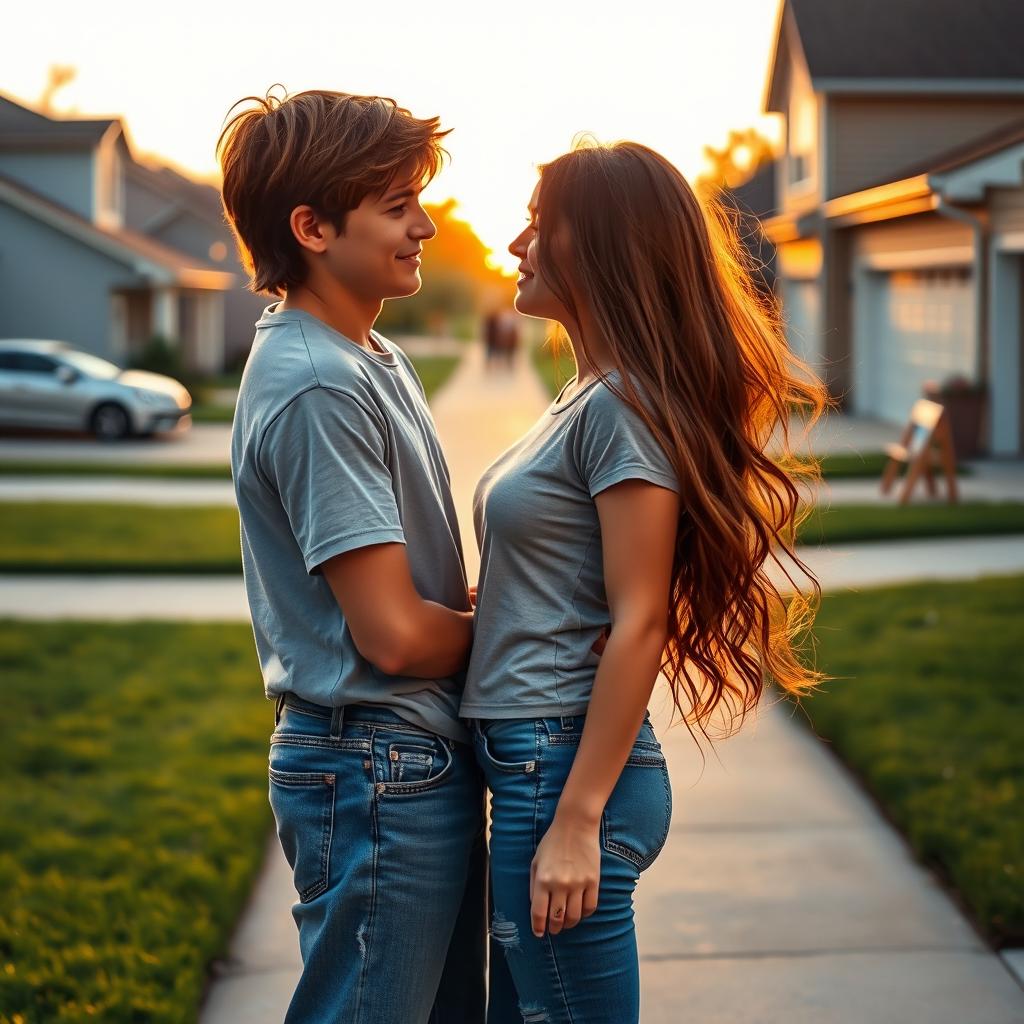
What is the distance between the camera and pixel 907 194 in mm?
17562

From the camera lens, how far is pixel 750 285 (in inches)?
94.2

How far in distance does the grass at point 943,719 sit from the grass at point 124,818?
2.12m

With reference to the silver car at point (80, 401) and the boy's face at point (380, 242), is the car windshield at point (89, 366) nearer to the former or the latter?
the silver car at point (80, 401)

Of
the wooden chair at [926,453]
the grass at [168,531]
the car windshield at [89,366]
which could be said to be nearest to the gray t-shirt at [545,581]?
the grass at [168,531]

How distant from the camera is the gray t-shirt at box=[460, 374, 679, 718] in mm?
2084

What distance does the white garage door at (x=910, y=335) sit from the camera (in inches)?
719

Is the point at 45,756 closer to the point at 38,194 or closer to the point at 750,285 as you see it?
the point at 750,285

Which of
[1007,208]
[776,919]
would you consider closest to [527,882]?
[776,919]

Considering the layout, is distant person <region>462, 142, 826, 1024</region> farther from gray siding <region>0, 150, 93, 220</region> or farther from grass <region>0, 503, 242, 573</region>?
gray siding <region>0, 150, 93, 220</region>

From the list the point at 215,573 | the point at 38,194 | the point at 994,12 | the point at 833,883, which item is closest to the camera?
the point at 833,883

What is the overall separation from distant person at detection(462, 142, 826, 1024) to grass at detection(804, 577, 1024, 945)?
238 cm

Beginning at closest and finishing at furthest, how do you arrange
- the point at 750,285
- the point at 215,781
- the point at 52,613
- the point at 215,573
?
1. the point at 750,285
2. the point at 215,781
3. the point at 52,613
4. the point at 215,573

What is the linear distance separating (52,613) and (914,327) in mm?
14742

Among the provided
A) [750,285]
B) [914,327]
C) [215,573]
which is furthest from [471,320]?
[750,285]
